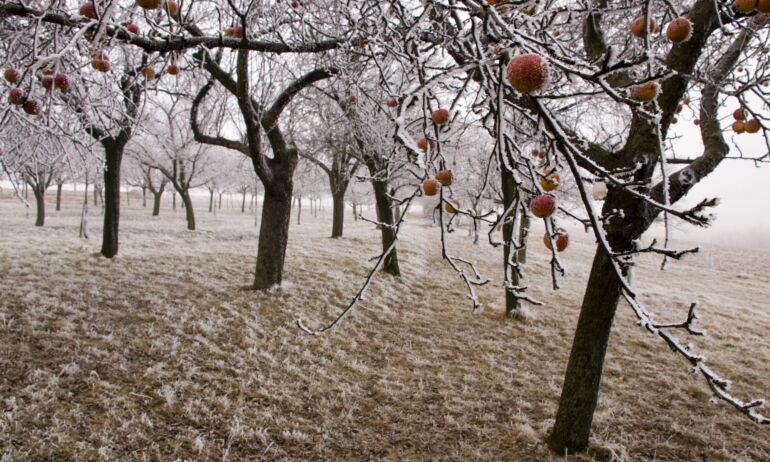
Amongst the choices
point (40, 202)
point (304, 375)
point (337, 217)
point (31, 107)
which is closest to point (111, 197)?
point (304, 375)

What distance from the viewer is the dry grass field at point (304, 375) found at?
3820mm

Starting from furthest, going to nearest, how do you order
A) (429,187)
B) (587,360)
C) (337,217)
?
(337,217) → (587,360) → (429,187)

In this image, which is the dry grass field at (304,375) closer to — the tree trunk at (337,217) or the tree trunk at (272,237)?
the tree trunk at (272,237)

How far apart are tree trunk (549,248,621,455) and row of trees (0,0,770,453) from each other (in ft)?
0.05

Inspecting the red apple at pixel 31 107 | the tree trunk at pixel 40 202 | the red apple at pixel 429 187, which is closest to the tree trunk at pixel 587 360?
the red apple at pixel 429 187

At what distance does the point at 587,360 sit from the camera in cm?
381

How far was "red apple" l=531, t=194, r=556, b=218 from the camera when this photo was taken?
4.31 ft

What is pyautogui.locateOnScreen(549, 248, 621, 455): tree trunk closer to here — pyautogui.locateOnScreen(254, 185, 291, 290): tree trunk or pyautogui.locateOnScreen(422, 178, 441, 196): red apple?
pyautogui.locateOnScreen(422, 178, 441, 196): red apple

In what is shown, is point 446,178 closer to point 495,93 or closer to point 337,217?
point 495,93

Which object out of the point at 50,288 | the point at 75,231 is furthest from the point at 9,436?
the point at 75,231

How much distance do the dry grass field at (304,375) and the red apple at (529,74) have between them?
12.7 feet

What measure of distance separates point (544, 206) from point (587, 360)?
3.14m

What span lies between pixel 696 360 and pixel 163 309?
677 cm

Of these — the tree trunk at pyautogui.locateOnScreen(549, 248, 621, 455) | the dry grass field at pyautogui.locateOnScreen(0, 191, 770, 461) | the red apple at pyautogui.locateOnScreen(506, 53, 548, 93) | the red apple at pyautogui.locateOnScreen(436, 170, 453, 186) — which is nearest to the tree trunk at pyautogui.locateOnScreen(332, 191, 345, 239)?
the dry grass field at pyautogui.locateOnScreen(0, 191, 770, 461)
